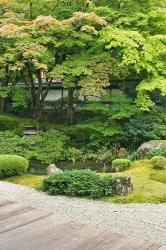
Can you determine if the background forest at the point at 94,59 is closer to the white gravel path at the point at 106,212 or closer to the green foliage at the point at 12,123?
the green foliage at the point at 12,123

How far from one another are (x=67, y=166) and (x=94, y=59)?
468cm

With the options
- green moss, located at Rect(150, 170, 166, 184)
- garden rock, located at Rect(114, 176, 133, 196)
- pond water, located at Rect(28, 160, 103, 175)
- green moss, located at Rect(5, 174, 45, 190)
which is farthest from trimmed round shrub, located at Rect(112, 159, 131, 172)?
garden rock, located at Rect(114, 176, 133, 196)

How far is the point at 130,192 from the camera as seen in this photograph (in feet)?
31.6

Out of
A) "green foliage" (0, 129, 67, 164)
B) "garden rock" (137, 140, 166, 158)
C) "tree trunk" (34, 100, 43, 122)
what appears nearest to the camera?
"garden rock" (137, 140, 166, 158)

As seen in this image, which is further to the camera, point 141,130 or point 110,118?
point 110,118

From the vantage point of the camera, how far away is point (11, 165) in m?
11.1

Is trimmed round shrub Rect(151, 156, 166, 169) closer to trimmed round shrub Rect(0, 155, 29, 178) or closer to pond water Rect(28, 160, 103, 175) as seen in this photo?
pond water Rect(28, 160, 103, 175)

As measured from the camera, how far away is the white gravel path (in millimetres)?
7188

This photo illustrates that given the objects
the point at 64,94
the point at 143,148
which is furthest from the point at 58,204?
the point at 64,94

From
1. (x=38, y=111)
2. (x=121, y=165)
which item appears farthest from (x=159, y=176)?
(x=38, y=111)

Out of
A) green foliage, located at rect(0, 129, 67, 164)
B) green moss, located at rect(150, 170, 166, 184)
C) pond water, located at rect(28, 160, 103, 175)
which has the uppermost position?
green moss, located at rect(150, 170, 166, 184)

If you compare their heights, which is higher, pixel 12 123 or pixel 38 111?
pixel 38 111

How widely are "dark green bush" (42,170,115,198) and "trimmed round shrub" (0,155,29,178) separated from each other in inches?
75.5

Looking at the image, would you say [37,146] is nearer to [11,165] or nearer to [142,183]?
[11,165]
